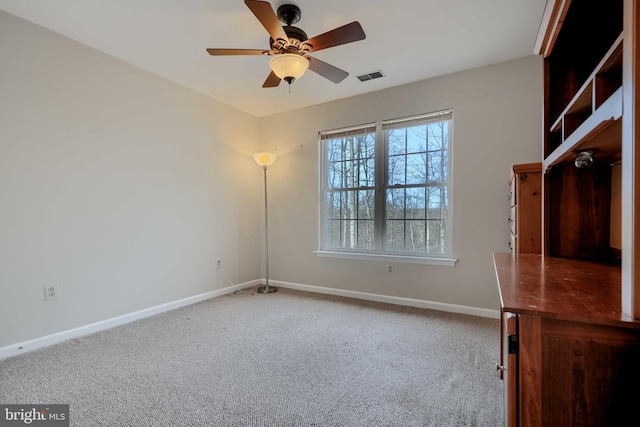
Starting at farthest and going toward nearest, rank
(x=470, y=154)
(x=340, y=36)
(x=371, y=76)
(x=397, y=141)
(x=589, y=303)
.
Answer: (x=397, y=141), (x=371, y=76), (x=470, y=154), (x=340, y=36), (x=589, y=303)

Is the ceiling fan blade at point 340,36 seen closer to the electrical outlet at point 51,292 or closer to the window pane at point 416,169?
the window pane at point 416,169

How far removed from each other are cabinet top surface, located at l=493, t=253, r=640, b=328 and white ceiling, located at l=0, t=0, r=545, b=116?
1881 mm

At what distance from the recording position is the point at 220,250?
3.99m

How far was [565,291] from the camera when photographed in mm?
984

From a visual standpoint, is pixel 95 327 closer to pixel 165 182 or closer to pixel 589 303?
pixel 165 182

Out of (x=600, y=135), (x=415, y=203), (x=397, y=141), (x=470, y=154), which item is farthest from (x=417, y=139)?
(x=600, y=135)

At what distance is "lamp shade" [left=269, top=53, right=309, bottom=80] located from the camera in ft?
6.80

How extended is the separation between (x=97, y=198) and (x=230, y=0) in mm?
2091

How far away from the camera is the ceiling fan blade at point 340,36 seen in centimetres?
183

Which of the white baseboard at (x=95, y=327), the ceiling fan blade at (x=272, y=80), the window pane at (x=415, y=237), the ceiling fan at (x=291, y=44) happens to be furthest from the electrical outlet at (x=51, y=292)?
the window pane at (x=415, y=237)

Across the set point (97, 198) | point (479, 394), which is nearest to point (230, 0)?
point (97, 198)

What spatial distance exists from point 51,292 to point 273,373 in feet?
6.66

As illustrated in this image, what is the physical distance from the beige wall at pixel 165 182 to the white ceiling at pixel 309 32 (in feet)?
Answer: 0.75

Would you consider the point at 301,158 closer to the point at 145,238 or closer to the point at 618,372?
the point at 145,238
